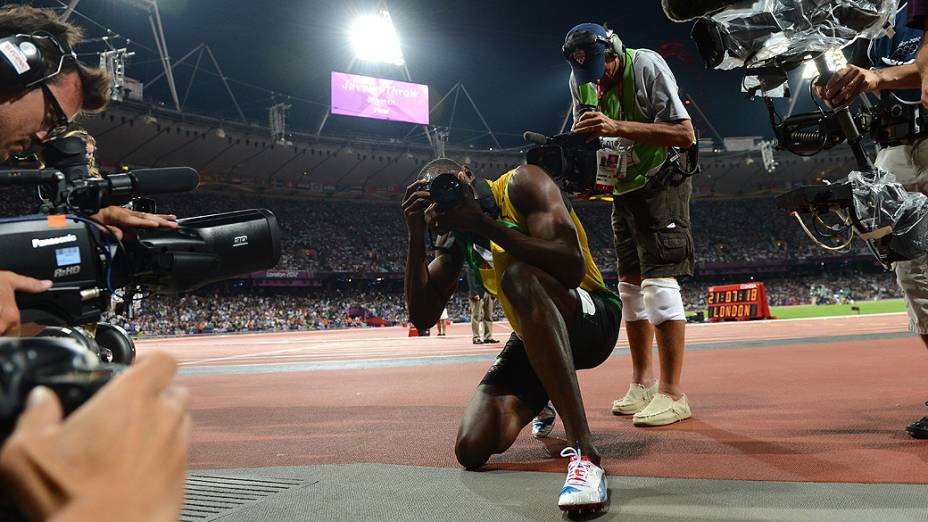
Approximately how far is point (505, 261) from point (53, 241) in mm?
1716

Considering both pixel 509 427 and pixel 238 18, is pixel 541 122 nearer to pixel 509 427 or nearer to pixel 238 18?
pixel 238 18

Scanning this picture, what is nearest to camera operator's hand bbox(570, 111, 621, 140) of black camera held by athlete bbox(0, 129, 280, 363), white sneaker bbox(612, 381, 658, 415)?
white sneaker bbox(612, 381, 658, 415)

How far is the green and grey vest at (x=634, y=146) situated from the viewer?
3.24 metres

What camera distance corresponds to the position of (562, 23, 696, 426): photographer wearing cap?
9.91 feet

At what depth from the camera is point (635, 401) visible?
132 inches

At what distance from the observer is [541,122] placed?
41.7 m

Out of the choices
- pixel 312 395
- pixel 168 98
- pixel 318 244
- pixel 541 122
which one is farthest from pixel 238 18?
pixel 312 395

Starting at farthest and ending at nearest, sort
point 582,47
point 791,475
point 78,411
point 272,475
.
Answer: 1. point 582,47
2. point 272,475
3. point 791,475
4. point 78,411

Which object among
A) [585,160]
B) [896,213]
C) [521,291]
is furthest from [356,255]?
[896,213]

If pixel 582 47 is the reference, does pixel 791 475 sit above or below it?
below

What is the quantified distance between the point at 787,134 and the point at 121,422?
8.31 ft

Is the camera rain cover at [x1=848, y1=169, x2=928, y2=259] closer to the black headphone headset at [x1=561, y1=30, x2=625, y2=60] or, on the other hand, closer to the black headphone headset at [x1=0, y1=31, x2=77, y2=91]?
the black headphone headset at [x1=561, y1=30, x2=625, y2=60]

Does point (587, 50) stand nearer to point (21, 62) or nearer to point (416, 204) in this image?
point (416, 204)

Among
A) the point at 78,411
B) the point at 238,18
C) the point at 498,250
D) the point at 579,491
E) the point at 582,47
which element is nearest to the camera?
the point at 78,411
